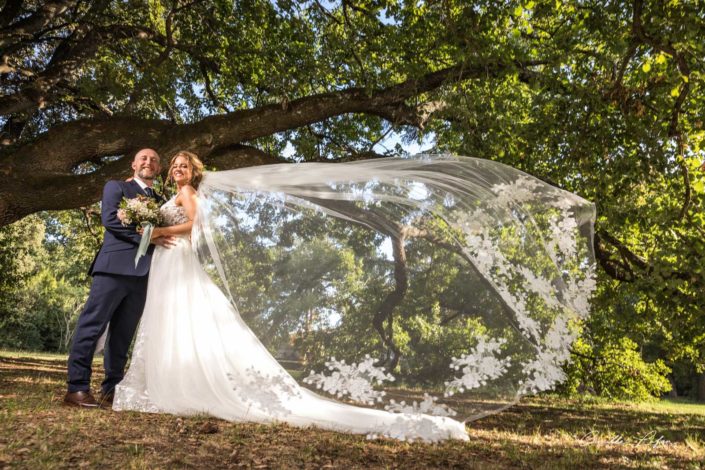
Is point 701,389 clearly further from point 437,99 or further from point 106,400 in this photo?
point 106,400

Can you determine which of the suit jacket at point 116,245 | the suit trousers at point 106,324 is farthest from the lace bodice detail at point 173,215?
the suit trousers at point 106,324

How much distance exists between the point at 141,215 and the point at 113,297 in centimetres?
85

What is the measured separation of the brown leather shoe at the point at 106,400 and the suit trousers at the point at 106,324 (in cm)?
7

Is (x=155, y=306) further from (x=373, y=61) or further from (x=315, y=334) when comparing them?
(x=373, y=61)

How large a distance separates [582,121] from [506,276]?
4.02 m

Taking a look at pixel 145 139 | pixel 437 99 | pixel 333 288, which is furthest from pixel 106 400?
pixel 437 99

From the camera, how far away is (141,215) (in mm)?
4613

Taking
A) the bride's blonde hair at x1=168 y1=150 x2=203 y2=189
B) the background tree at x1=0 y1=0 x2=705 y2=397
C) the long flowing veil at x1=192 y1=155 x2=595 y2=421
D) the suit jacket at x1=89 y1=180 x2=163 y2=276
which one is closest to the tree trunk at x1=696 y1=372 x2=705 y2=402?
the background tree at x1=0 y1=0 x2=705 y2=397

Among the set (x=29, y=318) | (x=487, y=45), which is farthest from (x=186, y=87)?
(x=29, y=318)

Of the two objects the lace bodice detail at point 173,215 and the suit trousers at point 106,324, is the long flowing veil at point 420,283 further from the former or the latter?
the suit trousers at point 106,324

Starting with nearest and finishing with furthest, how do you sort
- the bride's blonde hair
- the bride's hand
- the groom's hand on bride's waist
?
1. the bride's hand
2. the groom's hand on bride's waist
3. the bride's blonde hair

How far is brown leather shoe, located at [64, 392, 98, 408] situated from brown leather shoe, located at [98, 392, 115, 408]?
0.28 ft

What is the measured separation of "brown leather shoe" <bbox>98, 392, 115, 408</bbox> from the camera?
467 cm

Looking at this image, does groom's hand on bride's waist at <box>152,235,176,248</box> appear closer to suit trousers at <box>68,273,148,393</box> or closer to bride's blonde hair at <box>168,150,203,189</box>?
suit trousers at <box>68,273,148,393</box>
